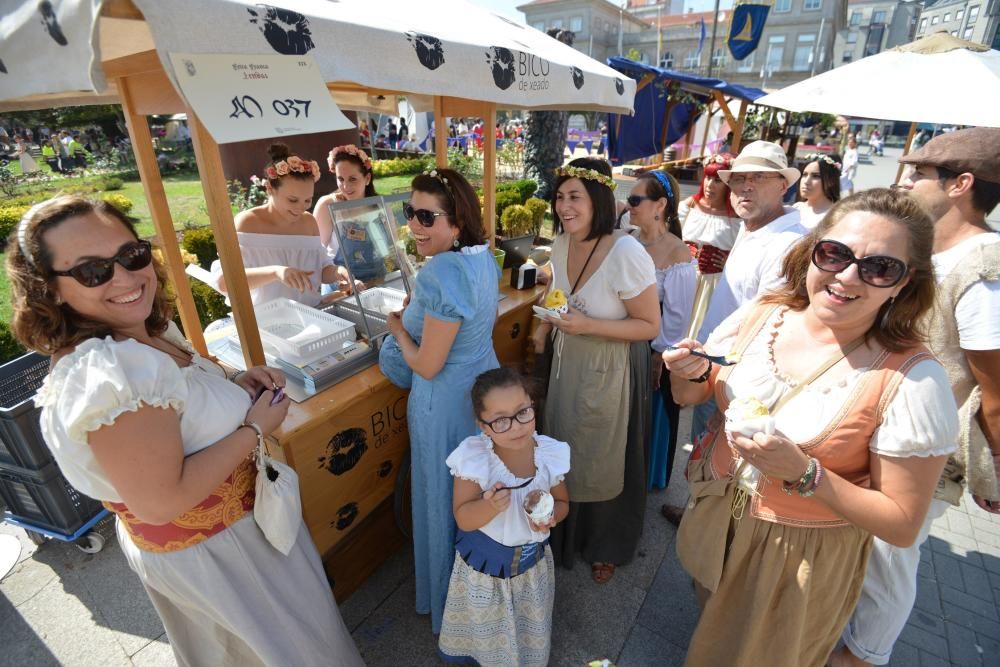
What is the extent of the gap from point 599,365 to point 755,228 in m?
1.52

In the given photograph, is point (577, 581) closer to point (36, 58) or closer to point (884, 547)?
point (884, 547)

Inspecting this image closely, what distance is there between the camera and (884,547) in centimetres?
189

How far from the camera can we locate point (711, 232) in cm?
414

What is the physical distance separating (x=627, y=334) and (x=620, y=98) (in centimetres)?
183

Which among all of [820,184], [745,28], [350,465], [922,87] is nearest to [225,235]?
→ [350,465]

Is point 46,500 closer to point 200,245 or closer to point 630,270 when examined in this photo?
point 630,270

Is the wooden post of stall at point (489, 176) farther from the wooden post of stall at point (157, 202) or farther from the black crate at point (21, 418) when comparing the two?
the black crate at point (21, 418)

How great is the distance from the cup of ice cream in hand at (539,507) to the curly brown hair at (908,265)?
121 cm

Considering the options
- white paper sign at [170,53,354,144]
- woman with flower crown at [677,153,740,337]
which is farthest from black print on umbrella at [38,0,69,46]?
woman with flower crown at [677,153,740,337]

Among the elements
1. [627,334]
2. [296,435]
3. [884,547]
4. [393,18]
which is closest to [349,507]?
[296,435]

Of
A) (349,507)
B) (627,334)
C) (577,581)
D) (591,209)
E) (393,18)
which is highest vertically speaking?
(393,18)

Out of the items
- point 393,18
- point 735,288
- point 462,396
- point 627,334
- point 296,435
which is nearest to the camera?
point 393,18

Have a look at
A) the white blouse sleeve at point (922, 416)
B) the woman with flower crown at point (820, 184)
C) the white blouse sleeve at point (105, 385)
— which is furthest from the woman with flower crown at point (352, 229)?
the woman with flower crown at point (820, 184)

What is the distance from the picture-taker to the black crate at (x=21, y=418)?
2555mm
